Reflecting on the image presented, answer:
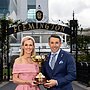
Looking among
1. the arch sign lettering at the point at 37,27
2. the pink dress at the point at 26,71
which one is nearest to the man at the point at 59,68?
the pink dress at the point at 26,71

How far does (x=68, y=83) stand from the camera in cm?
605

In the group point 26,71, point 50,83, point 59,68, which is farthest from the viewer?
point 26,71

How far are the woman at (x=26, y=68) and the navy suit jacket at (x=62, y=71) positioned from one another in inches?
10.2

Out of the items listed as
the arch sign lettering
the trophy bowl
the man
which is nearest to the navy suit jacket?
the man

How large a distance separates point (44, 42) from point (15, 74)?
69081 millimetres

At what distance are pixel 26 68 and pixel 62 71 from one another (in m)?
0.61

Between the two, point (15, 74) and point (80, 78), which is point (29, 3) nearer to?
point (80, 78)

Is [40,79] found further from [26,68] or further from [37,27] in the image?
[37,27]

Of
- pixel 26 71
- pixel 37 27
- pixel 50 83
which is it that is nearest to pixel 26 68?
pixel 26 71

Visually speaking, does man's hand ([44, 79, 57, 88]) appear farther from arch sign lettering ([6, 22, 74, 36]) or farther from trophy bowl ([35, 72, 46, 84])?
arch sign lettering ([6, 22, 74, 36])

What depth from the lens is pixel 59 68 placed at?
6043 millimetres

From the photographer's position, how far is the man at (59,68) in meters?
5.98

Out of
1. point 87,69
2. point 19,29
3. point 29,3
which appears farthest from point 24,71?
point 29,3

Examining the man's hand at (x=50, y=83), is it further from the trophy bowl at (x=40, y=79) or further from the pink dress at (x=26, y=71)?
the pink dress at (x=26, y=71)
